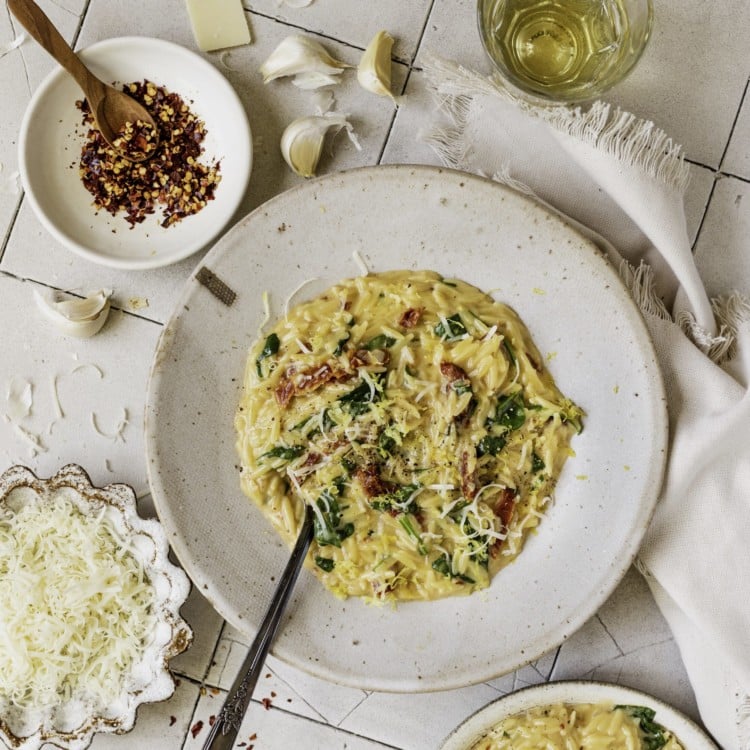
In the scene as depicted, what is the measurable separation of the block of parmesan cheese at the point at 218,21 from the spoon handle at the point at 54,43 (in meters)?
0.40

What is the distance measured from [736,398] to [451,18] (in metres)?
1.61

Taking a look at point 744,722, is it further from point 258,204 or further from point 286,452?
point 258,204

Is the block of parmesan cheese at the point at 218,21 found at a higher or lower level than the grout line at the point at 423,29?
lower

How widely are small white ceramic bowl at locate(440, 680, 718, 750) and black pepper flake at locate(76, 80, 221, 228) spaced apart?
1983 millimetres

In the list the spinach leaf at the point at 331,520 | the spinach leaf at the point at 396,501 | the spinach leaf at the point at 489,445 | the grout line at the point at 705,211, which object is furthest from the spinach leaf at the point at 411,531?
the grout line at the point at 705,211

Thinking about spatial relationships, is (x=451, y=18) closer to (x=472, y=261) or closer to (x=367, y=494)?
(x=472, y=261)

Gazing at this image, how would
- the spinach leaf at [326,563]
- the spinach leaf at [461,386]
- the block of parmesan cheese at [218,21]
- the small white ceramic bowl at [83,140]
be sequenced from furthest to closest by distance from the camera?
the block of parmesan cheese at [218,21] → the small white ceramic bowl at [83,140] → the spinach leaf at [326,563] → the spinach leaf at [461,386]

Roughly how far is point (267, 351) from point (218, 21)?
1201mm

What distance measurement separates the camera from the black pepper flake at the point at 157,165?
289cm

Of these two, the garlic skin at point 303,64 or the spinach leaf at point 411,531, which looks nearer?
the spinach leaf at point 411,531

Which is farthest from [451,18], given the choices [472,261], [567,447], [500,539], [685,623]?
[685,623]

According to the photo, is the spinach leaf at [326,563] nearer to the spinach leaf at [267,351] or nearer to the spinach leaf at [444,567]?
the spinach leaf at [444,567]

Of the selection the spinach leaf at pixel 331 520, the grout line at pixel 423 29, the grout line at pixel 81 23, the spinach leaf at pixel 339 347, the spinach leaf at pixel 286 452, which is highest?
the grout line at pixel 423 29

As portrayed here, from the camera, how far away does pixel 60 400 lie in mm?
3037
